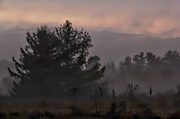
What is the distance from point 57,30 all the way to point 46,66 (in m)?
5.47

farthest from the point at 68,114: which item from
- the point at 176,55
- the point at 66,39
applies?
the point at 176,55

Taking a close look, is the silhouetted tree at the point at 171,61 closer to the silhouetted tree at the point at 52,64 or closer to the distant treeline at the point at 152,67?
the distant treeline at the point at 152,67

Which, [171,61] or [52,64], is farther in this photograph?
[171,61]

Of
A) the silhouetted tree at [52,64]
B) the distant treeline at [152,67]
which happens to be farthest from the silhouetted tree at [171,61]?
the silhouetted tree at [52,64]

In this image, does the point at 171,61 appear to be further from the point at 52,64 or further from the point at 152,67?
the point at 52,64

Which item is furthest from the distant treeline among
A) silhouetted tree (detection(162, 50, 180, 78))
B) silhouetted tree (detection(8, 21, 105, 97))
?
silhouetted tree (detection(8, 21, 105, 97))

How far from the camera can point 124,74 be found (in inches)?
4764

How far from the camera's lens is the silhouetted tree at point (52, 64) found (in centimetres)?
4116

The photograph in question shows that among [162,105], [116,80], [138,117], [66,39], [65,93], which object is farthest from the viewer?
[116,80]

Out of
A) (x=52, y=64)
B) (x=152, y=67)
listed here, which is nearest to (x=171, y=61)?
(x=152, y=67)

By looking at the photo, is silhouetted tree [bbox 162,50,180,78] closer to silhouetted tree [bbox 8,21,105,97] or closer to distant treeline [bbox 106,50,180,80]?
distant treeline [bbox 106,50,180,80]

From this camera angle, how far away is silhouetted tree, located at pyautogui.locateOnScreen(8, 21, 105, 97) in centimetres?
4116

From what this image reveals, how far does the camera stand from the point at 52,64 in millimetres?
41688

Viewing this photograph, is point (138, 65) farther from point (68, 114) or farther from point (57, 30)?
point (68, 114)
